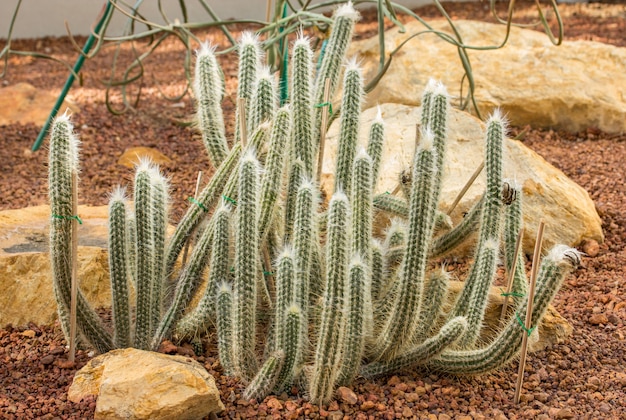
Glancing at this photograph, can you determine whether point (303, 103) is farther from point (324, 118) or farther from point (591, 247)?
point (591, 247)

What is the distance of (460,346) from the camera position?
2.36m

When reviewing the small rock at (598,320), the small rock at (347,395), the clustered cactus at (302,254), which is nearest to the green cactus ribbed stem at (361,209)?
the clustered cactus at (302,254)

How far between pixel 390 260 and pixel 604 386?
72 cm

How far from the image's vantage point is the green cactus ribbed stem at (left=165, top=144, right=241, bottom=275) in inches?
93.4

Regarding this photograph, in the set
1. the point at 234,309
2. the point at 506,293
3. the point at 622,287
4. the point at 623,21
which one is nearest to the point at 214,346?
the point at 234,309

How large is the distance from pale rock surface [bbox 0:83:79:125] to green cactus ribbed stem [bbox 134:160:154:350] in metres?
2.72

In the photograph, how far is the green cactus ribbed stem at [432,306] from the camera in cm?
234

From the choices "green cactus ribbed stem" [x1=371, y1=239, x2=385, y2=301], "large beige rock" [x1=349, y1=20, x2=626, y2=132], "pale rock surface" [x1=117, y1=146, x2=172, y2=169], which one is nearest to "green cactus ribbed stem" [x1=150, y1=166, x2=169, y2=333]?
"green cactus ribbed stem" [x1=371, y1=239, x2=385, y2=301]

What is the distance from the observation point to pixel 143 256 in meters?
2.20

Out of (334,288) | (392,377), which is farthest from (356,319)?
(392,377)

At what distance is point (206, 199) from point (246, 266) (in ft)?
1.12

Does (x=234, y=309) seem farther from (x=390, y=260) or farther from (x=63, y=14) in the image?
(x=63, y=14)

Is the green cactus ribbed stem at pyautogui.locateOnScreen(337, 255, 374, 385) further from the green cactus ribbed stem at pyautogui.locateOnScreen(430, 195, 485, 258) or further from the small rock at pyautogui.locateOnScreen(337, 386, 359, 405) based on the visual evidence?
the green cactus ribbed stem at pyautogui.locateOnScreen(430, 195, 485, 258)

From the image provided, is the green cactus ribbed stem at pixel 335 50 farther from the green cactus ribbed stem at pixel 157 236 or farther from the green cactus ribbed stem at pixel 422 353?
the green cactus ribbed stem at pixel 422 353
